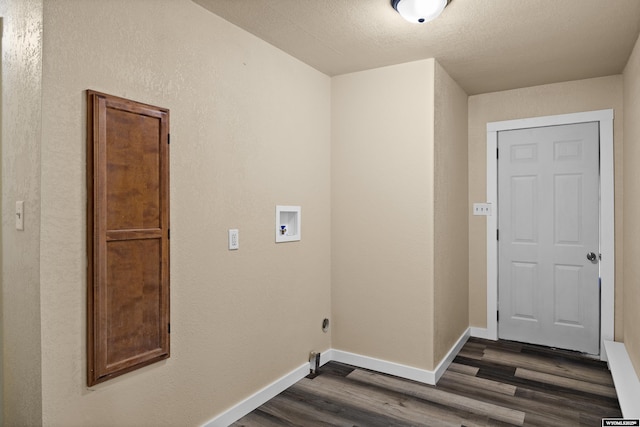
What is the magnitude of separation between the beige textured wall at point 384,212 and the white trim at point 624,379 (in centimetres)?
118

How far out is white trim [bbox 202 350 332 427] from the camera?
2449mm

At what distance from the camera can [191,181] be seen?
2.25 metres

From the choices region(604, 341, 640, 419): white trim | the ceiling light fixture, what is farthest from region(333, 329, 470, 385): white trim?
the ceiling light fixture

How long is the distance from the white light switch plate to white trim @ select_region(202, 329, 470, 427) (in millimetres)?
1212

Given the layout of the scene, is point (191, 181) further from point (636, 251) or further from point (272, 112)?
point (636, 251)

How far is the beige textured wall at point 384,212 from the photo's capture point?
3.12 m

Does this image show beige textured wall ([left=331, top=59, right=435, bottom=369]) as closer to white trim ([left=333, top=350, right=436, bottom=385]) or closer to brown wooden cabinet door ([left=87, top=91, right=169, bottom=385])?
white trim ([left=333, top=350, right=436, bottom=385])

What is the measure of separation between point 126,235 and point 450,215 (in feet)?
8.61

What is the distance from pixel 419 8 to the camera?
221 cm

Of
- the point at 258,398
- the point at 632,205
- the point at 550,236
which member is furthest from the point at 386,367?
the point at 632,205

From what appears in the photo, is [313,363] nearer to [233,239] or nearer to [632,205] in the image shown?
[233,239]

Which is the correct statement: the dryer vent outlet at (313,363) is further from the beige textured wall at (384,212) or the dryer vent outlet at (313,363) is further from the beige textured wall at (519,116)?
the beige textured wall at (519,116)

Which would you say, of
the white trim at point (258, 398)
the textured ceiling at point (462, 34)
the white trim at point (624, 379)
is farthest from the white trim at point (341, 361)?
the textured ceiling at point (462, 34)

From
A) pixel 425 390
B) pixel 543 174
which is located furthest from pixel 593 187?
pixel 425 390
